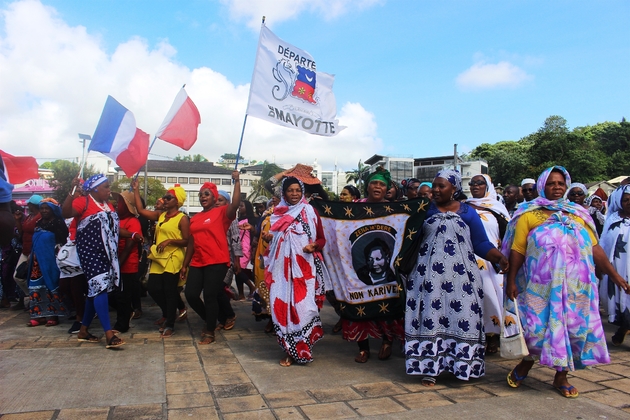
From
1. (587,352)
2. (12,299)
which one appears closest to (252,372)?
(587,352)

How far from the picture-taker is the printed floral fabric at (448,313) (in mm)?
4004

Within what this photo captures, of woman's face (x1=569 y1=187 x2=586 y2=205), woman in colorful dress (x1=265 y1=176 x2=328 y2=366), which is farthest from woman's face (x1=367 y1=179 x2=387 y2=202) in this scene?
woman's face (x1=569 y1=187 x2=586 y2=205)

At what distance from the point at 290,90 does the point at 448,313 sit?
3.41 metres

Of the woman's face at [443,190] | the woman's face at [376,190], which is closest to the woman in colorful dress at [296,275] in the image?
the woman's face at [376,190]

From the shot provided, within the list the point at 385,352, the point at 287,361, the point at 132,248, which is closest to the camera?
the point at 287,361

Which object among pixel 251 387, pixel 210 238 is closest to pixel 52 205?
pixel 210 238

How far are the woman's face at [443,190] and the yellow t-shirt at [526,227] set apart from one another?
2.00 ft

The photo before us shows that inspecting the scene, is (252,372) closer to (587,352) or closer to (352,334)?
(352,334)

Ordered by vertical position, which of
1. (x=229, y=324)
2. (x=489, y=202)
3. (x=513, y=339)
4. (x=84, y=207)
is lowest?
(x=229, y=324)

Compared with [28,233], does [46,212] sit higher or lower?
higher

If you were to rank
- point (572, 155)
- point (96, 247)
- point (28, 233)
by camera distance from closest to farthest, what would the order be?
1. point (96, 247)
2. point (28, 233)
3. point (572, 155)

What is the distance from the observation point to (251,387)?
3.94 metres

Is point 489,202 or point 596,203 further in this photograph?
point 596,203

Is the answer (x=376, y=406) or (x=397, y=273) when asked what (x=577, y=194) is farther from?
(x=376, y=406)
